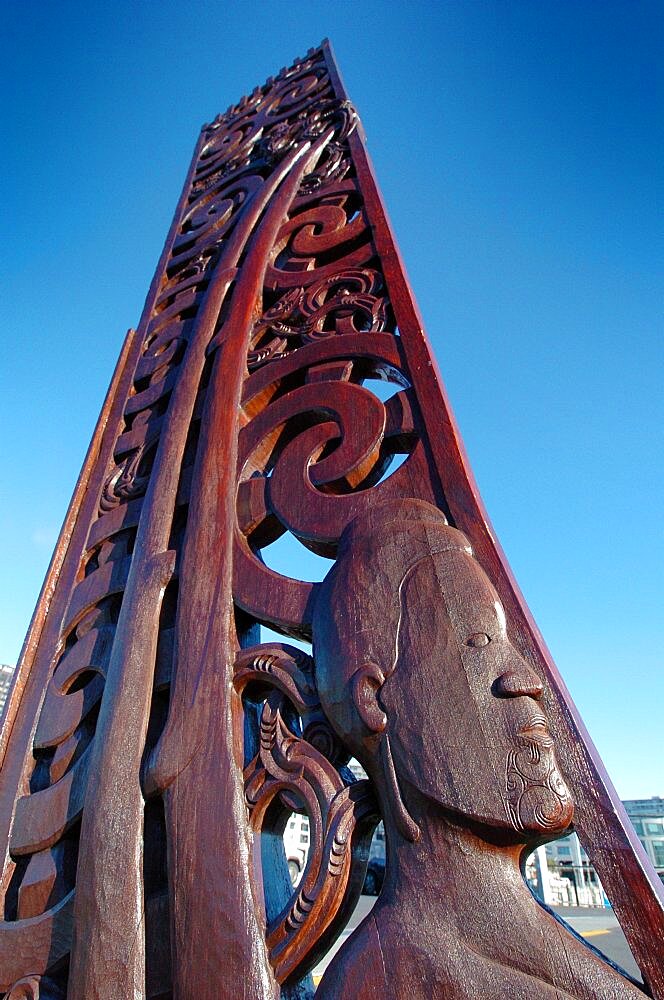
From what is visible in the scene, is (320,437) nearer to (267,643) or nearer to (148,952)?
(267,643)

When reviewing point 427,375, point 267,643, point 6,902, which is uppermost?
point 427,375

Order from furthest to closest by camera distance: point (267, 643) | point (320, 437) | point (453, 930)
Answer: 1. point (320, 437)
2. point (267, 643)
3. point (453, 930)

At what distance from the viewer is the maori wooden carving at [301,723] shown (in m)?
0.62

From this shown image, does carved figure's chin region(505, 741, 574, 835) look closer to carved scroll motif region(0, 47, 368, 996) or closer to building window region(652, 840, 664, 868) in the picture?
carved scroll motif region(0, 47, 368, 996)

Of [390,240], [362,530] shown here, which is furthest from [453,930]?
[390,240]

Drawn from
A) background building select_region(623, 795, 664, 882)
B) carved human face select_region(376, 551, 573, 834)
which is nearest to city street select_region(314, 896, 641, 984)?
carved human face select_region(376, 551, 573, 834)

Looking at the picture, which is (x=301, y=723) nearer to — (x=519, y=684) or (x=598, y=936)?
(x=519, y=684)

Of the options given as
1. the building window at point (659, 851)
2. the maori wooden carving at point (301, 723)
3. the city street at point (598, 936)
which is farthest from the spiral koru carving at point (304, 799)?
the building window at point (659, 851)

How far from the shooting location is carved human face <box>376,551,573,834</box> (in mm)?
628

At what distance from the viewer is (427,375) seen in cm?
108

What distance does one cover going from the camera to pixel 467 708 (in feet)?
2.28

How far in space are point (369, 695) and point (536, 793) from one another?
0.21 meters

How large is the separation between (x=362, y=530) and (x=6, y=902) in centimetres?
74

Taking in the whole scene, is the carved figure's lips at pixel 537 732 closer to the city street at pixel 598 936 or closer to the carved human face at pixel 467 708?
the carved human face at pixel 467 708
